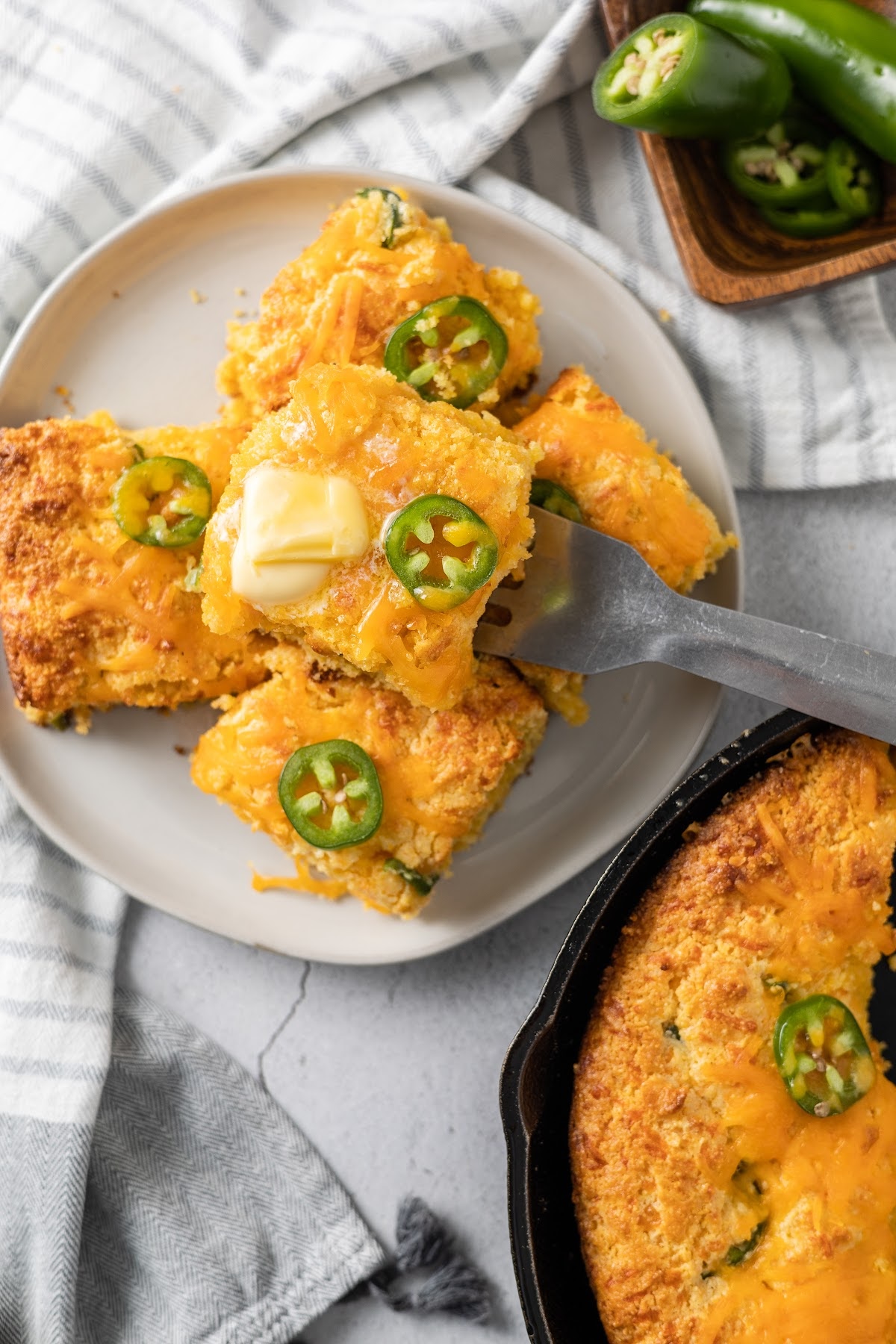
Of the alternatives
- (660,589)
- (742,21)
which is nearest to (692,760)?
(660,589)

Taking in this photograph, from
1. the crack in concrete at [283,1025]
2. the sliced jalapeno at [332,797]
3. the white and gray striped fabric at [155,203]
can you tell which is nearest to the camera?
the sliced jalapeno at [332,797]

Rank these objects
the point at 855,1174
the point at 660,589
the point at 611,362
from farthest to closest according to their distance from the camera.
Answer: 1. the point at 611,362
2. the point at 660,589
3. the point at 855,1174

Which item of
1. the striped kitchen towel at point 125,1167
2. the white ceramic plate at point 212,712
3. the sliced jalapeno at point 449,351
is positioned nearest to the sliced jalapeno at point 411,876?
the white ceramic plate at point 212,712

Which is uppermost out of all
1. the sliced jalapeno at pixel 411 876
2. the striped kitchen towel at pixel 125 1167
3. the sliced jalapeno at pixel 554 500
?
the sliced jalapeno at pixel 554 500

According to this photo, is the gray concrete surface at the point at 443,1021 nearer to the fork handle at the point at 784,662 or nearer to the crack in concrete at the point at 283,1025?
the crack in concrete at the point at 283,1025

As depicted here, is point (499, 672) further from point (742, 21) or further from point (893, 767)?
point (742, 21)

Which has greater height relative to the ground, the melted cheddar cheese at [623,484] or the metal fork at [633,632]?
the melted cheddar cheese at [623,484]

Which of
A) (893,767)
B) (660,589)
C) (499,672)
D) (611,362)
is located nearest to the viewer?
(893,767)

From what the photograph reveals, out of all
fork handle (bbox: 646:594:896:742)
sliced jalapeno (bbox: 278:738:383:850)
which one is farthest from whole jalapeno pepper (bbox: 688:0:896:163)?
sliced jalapeno (bbox: 278:738:383:850)
